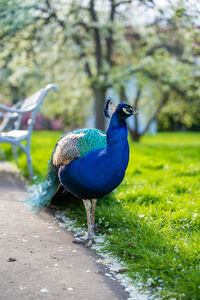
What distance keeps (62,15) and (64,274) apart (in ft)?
25.1

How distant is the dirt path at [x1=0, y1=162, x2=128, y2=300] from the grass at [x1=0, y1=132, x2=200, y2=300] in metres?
0.25

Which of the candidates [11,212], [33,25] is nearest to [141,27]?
[33,25]

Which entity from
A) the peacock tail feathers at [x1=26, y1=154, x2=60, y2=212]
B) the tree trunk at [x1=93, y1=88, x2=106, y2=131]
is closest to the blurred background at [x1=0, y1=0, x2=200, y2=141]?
the tree trunk at [x1=93, y1=88, x2=106, y2=131]

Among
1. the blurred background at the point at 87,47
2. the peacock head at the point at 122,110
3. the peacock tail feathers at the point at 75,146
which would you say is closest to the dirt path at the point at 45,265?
the peacock tail feathers at the point at 75,146

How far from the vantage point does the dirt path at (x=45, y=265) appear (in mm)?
2131

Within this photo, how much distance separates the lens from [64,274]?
2365 mm

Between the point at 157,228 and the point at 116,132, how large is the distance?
0.88 meters

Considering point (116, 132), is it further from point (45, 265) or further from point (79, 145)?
point (45, 265)

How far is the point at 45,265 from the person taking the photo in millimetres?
2490

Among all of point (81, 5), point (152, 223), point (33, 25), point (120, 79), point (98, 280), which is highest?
point (81, 5)

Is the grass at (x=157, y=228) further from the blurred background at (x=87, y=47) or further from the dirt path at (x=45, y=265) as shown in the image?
the blurred background at (x=87, y=47)

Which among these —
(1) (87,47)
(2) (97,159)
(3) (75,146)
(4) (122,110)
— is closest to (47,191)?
(3) (75,146)

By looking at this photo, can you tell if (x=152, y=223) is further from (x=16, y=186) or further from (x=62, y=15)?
(x=62, y=15)

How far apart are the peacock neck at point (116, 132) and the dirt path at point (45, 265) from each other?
93 cm
